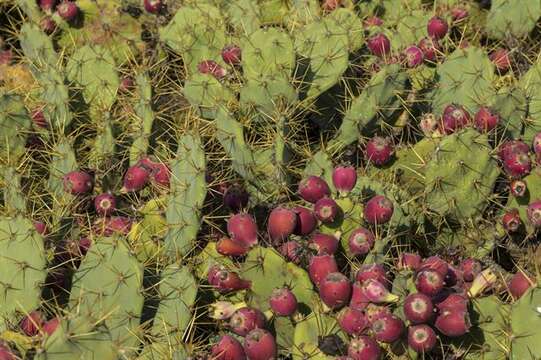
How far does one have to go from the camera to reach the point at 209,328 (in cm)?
360

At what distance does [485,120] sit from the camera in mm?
3988

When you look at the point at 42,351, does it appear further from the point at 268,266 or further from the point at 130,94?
the point at 130,94

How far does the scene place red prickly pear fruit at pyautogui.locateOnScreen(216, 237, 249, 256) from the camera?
11.5 ft

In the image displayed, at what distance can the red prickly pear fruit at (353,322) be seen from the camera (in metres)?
3.10

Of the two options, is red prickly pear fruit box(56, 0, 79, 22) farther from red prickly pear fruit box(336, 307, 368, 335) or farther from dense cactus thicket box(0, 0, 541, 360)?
red prickly pear fruit box(336, 307, 368, 335)

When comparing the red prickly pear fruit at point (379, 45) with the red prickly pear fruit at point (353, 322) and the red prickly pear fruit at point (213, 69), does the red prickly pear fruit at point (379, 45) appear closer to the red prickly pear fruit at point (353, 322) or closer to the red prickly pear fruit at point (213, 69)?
the red prickly pear fruit at point (213, 69)

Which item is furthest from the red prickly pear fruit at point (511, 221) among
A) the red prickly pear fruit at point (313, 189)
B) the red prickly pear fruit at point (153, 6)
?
the red prickly pear fruit at point (153, 6)

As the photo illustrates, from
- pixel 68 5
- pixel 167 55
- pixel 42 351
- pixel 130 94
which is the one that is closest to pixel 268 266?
pixel 42 351

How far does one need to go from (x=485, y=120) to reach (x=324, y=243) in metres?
1.10

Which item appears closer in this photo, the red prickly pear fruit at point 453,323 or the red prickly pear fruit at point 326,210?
the red prickly pear fruit at point 453,323

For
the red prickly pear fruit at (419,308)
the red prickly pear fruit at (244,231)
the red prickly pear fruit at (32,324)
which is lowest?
the red prickly pear fruit at (32,324)

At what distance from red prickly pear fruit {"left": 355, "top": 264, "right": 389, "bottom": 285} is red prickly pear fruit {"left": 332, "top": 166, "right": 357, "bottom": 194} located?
1.69 feet

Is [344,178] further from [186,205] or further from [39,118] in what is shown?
[39,118]

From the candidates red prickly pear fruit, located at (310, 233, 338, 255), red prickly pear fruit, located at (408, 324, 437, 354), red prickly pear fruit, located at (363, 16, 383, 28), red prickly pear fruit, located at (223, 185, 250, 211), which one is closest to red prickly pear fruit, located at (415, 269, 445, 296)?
red prickly pear fruit, located at (408, 324, 437, 354)
